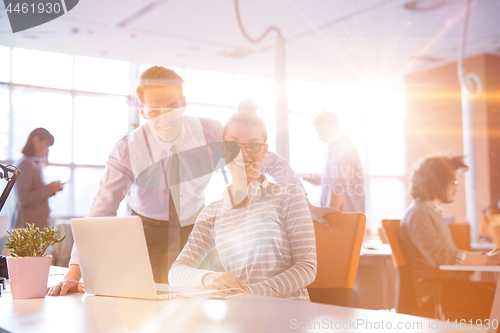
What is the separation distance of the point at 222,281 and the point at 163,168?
0.99m

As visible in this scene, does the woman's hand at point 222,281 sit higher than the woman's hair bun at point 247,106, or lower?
lower

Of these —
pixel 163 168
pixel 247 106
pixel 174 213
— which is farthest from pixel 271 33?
pixel 247 106

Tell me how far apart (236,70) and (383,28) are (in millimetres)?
2850

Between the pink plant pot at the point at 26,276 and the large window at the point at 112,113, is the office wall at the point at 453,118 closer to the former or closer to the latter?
the large window at the point at 112,113

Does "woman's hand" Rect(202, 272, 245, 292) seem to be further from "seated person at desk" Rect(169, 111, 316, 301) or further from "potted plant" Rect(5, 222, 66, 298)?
"potted plant" Rect(5, 222, 66, 298)

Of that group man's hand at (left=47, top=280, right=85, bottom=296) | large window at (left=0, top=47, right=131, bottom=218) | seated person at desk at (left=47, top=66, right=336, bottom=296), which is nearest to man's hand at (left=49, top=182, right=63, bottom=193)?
seated person at desk at (left=47, top=66, right=336, bottom=296)

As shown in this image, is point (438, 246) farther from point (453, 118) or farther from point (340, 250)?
point (453, 118)

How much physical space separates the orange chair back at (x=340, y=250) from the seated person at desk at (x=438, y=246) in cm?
121

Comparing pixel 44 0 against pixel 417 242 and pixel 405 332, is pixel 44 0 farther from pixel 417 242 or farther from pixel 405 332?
→ pixel 405 332

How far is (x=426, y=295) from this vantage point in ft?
9.04

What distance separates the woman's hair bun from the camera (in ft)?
5.46

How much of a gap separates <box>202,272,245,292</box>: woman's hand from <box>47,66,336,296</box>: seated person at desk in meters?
0.60

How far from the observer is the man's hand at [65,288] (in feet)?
4.24

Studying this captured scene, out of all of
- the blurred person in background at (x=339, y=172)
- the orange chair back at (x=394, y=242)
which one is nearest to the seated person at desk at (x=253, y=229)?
the orange chair back at (x=394, y=242)
